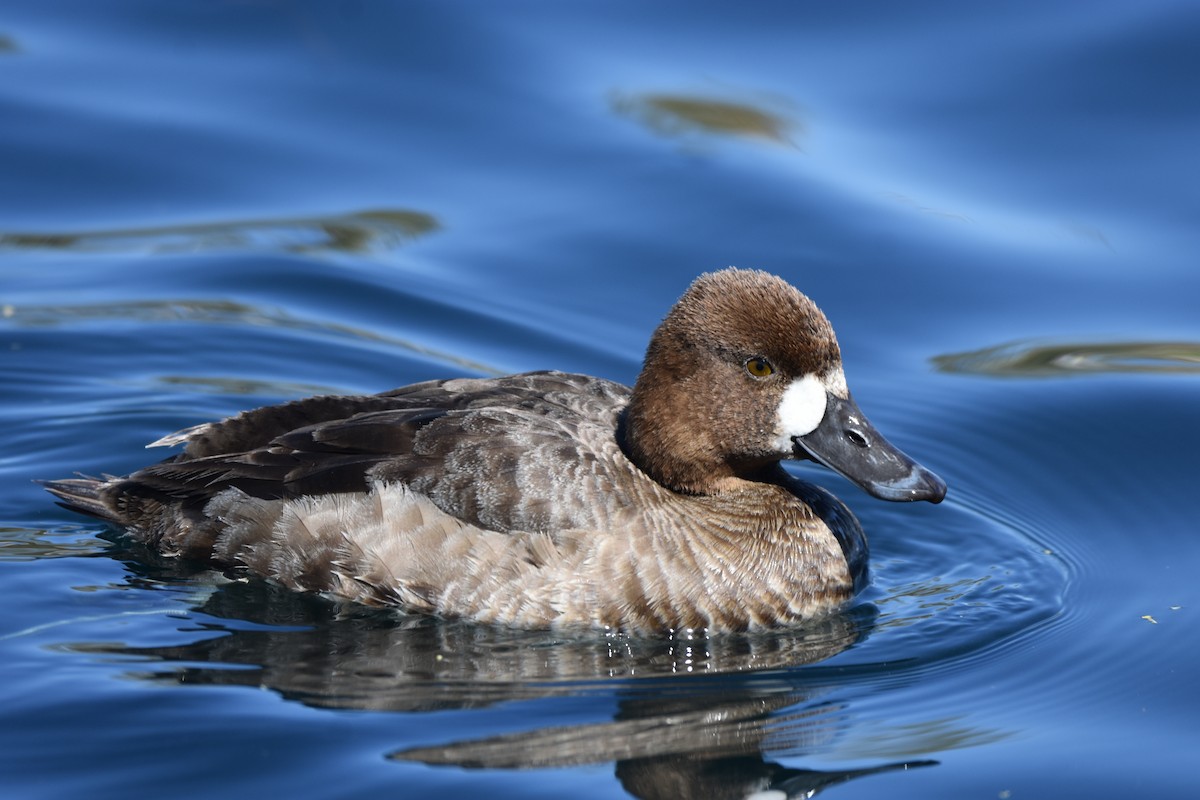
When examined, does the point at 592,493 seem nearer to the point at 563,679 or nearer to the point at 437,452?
the point at 437,452

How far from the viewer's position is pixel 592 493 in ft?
22.7

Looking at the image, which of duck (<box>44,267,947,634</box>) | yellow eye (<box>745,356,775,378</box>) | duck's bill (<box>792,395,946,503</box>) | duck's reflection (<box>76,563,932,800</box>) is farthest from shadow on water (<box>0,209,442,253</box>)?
duck's bill (<box>792,395,946,503</box>)

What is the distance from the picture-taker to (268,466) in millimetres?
7121

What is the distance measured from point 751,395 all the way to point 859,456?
53 cm

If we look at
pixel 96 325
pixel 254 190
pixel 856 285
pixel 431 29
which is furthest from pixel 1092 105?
pixel 96 325

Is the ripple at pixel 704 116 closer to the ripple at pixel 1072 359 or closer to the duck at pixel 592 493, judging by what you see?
the ripple at pixel 1072 359

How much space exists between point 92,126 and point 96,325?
2734 mm

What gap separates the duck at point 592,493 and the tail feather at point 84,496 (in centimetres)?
29

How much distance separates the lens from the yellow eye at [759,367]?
6.92 metres

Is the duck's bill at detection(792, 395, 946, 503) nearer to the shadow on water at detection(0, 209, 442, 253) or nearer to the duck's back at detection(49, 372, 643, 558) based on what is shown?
the duck's back at detection(49, 372, 643, 558)

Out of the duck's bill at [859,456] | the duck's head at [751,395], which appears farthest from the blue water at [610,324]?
the duck's head at [751,395]

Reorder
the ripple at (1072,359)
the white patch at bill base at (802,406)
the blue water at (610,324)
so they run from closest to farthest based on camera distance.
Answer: the blue water at (610,324) < the white patch at bill base at (802,406) < the ripple at (1072,359)

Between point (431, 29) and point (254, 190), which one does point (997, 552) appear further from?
point (431, 29)

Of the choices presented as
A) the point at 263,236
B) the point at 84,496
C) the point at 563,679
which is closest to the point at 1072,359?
the point at 563,679
